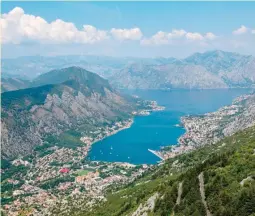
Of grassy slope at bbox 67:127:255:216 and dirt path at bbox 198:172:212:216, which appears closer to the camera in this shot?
grassy slope at bbox 67:127:255:216

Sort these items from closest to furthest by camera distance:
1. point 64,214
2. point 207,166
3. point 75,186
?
point 207,166
point 64,214
point 75,186

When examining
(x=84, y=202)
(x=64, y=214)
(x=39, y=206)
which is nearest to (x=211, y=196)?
(x=64, y=214)

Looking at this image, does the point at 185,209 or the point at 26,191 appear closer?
the point at 185,209

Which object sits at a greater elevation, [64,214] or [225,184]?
[225,184]

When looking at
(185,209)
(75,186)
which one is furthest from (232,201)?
(75,186)

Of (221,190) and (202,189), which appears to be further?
(202,189)

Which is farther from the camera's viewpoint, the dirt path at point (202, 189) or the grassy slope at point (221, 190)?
the dirt path at point (202, 189)

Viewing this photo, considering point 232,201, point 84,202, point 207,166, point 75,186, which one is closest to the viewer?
point 232,201

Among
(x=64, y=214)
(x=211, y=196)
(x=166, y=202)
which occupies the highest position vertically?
(x=211, y=196)

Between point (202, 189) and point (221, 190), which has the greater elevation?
point (221, 190)

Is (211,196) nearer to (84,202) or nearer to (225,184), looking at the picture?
(225,184)
